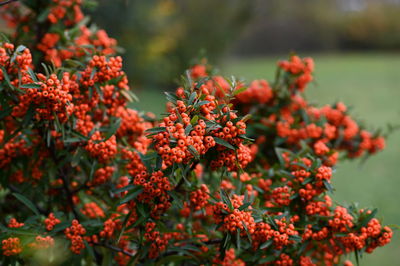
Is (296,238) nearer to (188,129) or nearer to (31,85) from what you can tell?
(188,129)

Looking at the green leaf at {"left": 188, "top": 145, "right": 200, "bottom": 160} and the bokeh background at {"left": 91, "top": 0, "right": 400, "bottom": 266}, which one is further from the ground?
the bokeh background at {"left": 91, "top": 0, "right": 400, "bottom": 266}

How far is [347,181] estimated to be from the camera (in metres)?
8.84

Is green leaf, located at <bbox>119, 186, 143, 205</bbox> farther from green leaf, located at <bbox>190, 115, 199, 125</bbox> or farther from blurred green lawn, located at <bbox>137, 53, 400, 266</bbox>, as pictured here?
blurred green lawn, located at <bbox>137, 53, 400, 266</bbox>

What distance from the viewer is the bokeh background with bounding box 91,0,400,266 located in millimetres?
8891

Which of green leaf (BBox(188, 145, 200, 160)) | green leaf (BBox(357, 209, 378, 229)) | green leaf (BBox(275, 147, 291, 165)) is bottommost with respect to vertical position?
green leaf (BBox(188, 145, 200, 160))

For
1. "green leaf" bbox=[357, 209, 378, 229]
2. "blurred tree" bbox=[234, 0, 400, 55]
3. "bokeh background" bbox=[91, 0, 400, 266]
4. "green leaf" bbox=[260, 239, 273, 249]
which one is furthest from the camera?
"blurred tree" bbox=[234, 0, 400, 55]

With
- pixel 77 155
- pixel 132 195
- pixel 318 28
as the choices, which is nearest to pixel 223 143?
pixel 132 195

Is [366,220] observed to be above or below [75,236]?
above

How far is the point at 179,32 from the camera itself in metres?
14.5

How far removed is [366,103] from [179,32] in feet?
22.3

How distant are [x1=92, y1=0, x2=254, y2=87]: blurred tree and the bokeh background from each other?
3 centimetres

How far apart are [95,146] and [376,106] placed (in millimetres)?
13339

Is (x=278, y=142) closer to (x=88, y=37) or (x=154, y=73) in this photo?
(x=88, y=37)

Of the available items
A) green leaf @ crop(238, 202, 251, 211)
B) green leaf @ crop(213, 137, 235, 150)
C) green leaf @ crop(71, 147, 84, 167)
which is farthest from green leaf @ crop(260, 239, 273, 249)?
green leaf @ crop(71, 147, 84, 167)
